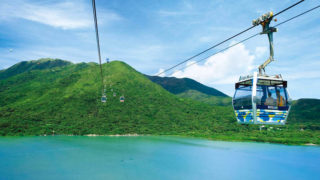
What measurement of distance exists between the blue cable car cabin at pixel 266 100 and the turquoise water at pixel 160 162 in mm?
34246

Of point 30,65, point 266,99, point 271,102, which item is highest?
point 30,65

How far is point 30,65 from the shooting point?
178 m

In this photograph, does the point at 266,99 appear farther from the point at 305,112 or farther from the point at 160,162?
the point at 305,112

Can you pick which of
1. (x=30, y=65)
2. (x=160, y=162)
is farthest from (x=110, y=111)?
(x=30, y=65)

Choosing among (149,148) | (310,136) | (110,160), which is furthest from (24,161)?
(310,136)

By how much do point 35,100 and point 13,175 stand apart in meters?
78.7

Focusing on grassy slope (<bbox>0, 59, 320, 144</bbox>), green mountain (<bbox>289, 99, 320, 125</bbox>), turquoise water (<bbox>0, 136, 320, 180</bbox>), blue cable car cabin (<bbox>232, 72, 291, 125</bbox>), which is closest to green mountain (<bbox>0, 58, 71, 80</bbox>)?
grassy slope (<bbox>0, 59, 320, 144</bbox>)

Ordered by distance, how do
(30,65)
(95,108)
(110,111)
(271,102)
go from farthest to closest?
1. (30,65)
2. (110,111)
3. (95,108)
4. (271,102)

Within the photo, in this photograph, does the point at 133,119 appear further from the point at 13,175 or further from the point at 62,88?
the point at 13,175

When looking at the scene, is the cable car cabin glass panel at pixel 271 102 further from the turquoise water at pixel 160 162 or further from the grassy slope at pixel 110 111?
the grassy slope at pixel 110 111

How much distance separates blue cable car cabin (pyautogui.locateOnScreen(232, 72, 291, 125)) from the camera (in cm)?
850

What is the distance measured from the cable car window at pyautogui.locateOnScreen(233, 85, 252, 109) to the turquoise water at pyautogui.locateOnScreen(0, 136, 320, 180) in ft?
110

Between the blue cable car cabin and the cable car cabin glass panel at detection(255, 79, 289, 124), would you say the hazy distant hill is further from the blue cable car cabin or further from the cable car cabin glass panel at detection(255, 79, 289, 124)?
the cable car cabin glass panel at detection(255, 79, 289, 124)

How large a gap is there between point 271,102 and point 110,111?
10859 cm
